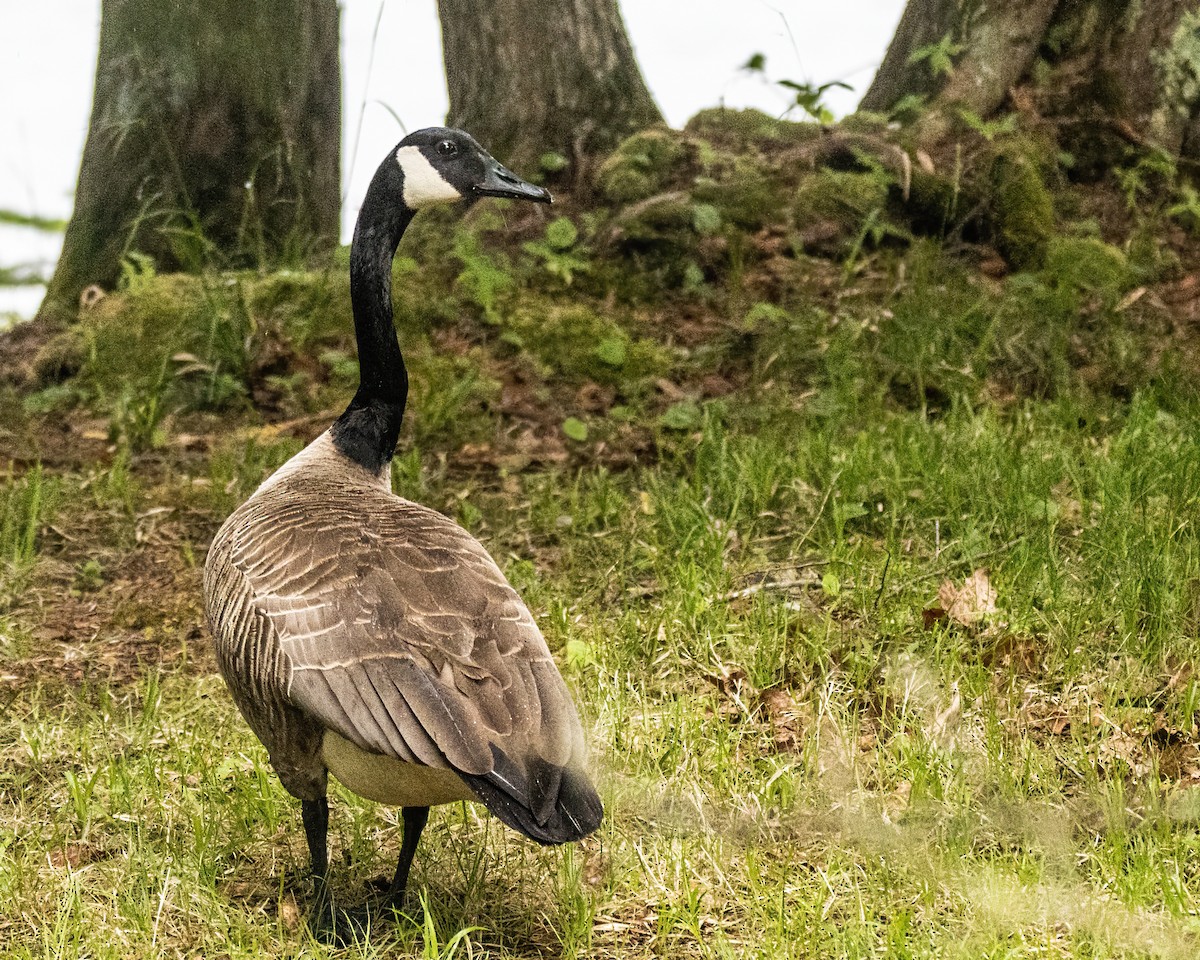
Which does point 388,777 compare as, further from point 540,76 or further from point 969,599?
point 540,76

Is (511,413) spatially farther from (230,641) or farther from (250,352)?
(230,641)

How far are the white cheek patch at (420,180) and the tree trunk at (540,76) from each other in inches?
144

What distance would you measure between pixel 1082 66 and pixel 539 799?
676cm

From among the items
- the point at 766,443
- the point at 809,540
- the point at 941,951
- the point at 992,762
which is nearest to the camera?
the point at 941,951

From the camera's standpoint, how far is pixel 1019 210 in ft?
25.0

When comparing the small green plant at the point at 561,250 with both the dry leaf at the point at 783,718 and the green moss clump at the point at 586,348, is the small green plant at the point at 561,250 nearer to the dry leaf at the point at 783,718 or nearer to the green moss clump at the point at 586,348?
the green moss clump at the point at 586,348

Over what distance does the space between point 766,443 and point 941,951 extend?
309 cm

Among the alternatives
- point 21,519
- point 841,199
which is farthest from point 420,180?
point 841,199

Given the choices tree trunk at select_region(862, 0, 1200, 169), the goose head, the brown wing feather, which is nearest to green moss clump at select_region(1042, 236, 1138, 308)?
tree trunk at select_region(862, 0, 1200, 169)

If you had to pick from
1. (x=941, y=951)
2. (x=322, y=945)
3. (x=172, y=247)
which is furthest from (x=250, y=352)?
(x=941, y=951)

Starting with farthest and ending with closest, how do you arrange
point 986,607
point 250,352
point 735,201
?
point 735,201 < point 250,352 < point 986,607

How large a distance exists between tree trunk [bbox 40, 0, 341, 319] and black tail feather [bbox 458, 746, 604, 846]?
18.3ft

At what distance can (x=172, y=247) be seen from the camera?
7957 millimetres

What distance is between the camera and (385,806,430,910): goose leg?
11.8 ft
